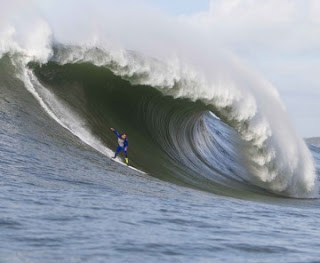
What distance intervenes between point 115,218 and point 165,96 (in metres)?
10.4

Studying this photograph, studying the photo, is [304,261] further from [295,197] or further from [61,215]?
[295,197]

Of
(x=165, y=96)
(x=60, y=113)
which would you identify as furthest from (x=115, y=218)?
(x=165, y=96)

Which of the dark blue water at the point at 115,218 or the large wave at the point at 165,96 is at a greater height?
the large wave at the point at 165,96

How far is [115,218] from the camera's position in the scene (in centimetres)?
754

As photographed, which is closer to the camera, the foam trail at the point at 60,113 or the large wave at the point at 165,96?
the foam trail at the point at 60,113

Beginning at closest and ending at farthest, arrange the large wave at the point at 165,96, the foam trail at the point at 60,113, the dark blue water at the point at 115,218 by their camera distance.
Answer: the dark blue water at the point at 115,218 < the foam trail at the point at 60,113 < the large wave at the point at 165,96

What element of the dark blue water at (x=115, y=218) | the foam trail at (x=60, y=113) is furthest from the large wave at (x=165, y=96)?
the dark blue water at (x=115, y=218)

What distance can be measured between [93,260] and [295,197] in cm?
1103

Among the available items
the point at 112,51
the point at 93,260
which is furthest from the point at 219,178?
the point at 93,260

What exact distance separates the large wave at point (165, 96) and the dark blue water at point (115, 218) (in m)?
3.79

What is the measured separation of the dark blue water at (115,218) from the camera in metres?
6.18

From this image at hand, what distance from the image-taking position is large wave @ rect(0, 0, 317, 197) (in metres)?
16.5

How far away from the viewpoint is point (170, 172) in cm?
1459

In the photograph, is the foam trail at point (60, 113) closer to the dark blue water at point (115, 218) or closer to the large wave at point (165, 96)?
the large wave at point (165, 96)
